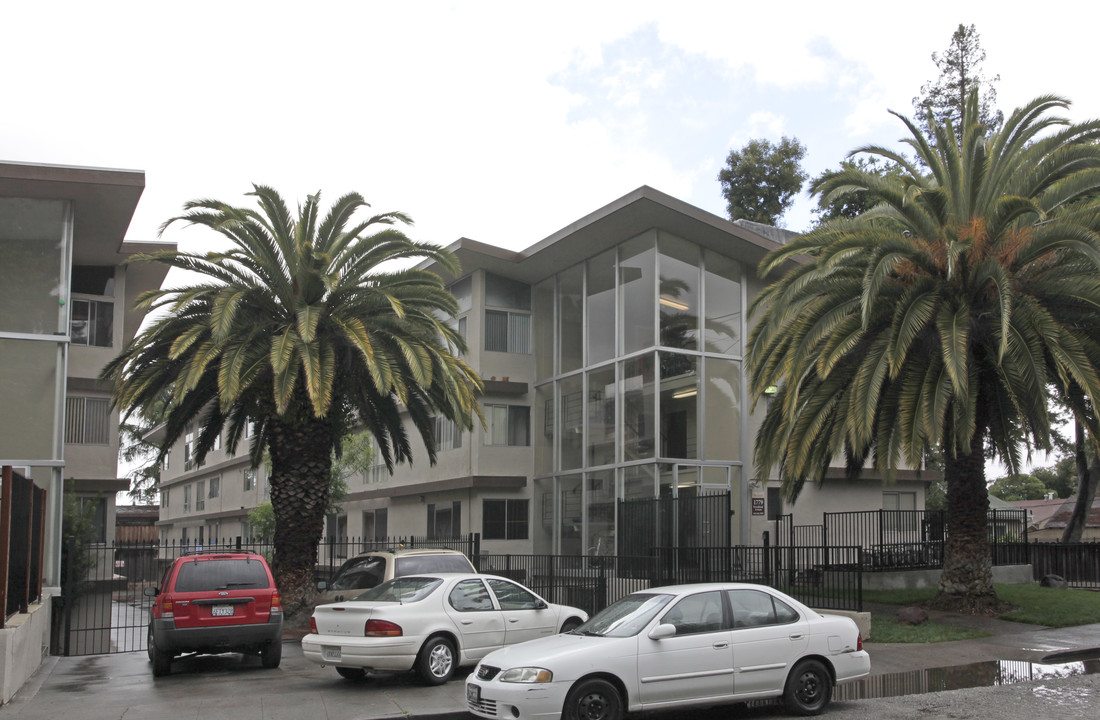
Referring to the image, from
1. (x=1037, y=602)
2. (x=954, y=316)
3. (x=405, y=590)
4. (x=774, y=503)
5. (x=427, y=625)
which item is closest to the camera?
(x=427, y=625)

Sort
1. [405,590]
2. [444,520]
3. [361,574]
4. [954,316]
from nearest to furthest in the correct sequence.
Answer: [405,590], [361,574], [954,316], [444,520]

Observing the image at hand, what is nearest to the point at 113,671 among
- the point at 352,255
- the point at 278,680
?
the point at 278,680

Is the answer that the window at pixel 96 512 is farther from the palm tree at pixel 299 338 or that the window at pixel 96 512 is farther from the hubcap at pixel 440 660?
the hubcap at pixel 440 660

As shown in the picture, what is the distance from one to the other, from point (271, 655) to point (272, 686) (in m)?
1.71

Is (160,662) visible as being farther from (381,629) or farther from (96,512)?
Result: (96,512)

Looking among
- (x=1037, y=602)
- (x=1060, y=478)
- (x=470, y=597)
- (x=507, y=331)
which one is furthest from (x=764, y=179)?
(x=1060, y=478)

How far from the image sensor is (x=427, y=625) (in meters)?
12.3

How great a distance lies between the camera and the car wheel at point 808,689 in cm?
1022

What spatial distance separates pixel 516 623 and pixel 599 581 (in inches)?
196

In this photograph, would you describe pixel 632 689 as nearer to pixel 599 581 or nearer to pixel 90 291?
pixel 599 581

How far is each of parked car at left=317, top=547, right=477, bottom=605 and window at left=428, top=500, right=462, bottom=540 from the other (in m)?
14.0

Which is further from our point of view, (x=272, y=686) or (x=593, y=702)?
(x=272, y=686)

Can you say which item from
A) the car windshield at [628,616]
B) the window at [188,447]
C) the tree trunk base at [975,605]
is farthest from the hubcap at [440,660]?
the window at [188,447]

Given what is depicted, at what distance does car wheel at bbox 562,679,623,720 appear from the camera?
9.20 metres
